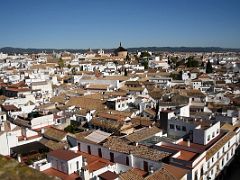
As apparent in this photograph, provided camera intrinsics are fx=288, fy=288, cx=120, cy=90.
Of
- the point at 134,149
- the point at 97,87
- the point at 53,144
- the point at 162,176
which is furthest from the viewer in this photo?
the point at 97,87

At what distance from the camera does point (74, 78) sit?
80.2m

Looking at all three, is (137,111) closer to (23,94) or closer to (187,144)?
(187,144)

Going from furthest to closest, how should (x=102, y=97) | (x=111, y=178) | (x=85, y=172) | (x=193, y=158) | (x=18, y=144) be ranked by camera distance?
(x=102, y=97)
(x=18, y=144)
(x=193, y=158)
(x=85, y=172)
(x=111, y=178)

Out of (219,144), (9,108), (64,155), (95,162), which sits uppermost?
(9,108)

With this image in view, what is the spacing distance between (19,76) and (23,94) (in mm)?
25675

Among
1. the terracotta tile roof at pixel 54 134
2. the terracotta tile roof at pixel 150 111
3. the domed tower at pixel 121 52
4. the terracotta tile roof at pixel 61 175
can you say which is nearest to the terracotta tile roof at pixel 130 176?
the terracotta tile roof at pixel 61 175

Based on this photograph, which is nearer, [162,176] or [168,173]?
[162,176]

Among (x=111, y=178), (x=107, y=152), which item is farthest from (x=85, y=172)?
(x=107, y=152)

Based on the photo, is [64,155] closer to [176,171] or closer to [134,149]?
[134,149]

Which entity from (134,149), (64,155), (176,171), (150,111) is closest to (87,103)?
(150,111)

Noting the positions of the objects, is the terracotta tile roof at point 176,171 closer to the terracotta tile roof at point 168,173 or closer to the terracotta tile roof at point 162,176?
the terracotta tile roof at point 168,173

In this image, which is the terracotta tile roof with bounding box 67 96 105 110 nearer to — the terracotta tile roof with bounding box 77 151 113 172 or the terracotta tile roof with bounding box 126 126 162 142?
the terracotta tile roof with bounding box 126 126 162 142

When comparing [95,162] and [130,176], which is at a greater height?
[130,176]

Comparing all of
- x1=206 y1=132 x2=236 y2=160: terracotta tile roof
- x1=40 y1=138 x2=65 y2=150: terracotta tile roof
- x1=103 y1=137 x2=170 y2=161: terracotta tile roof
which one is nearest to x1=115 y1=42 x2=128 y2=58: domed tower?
x1=40 y1=138 x2=65 y2=150: terracotta tile roof
